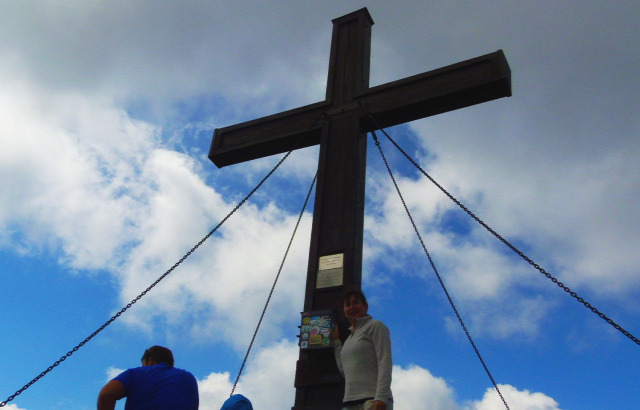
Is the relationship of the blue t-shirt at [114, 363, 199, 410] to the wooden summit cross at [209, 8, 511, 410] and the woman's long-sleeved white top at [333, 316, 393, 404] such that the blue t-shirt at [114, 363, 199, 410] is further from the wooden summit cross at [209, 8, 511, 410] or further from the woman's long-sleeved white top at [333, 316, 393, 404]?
the wooden summit cross at [209, 8, 511, 410]

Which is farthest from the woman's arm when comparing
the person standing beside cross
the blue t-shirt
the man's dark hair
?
the man's dark hair

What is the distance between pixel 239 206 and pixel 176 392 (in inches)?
107

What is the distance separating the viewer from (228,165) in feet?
22.1

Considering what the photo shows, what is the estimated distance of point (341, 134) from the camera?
5.66m

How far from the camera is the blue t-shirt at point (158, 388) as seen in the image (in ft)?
10.7

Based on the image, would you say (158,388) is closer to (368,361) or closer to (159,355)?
(159,355)

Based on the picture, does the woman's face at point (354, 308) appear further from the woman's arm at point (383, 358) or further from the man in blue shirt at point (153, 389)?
the man in blue shirt at point (153, 389)

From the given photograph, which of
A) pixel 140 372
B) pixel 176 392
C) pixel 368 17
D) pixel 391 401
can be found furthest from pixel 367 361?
pixel 368 17

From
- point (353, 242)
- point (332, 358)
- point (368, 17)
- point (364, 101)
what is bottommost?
point (332, 358)

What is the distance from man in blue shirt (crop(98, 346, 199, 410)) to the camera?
317cm

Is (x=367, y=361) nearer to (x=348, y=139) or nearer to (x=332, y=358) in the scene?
(x=332, y=358)

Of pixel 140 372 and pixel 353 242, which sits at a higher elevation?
pixel 353 242

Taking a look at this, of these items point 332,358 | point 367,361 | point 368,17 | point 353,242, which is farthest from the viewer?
point 368,17

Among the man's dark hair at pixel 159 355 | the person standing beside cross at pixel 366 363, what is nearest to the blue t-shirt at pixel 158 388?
the man's dark hair at pixel 159 355
